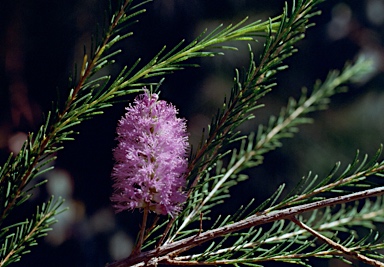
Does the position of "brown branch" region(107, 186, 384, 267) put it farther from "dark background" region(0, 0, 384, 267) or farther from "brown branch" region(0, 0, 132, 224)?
"dark background" region(0, 0, 384, 267)

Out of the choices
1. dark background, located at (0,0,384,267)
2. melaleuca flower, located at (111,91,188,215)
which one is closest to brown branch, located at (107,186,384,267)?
melaleuca flower, located at (111,91,188,215)

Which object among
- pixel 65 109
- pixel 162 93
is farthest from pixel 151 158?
pixel 162 93

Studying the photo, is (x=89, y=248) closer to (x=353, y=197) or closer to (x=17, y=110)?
(x=17, y=110)

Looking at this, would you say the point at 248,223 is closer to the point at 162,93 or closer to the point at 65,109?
the point at 65,109

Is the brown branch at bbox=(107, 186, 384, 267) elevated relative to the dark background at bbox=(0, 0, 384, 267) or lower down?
lower down

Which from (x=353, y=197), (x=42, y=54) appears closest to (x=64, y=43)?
(x=42, y=54)

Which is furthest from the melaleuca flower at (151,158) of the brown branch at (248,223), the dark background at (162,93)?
the dark background at (162,93)
